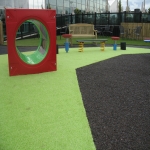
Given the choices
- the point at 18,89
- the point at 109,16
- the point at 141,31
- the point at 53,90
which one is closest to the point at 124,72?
the point at 53,90

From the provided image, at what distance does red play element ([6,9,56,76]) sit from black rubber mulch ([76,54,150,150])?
2.76 ft

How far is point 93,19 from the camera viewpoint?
2006 cm

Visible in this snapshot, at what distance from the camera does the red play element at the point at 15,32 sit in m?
4.80

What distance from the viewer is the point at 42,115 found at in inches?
115

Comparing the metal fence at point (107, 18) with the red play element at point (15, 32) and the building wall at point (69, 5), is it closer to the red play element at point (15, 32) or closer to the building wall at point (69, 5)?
the building wall at point (69, 5)

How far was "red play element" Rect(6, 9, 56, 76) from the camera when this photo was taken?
15.7 feet

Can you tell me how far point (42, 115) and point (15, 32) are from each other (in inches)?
104

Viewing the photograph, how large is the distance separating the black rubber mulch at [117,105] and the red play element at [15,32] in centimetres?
84

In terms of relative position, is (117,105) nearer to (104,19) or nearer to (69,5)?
(104,19)

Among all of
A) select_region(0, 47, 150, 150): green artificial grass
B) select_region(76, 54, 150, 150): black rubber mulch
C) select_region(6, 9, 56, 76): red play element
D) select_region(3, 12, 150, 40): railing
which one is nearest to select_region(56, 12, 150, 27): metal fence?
select_region(3, 12, 150, 40): railing

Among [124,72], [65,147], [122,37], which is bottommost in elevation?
[65,147]

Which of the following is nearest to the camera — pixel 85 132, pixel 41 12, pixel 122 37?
pixel 85 132

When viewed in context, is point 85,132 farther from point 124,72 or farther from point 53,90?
point 124,72

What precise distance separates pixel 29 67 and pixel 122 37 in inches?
547
